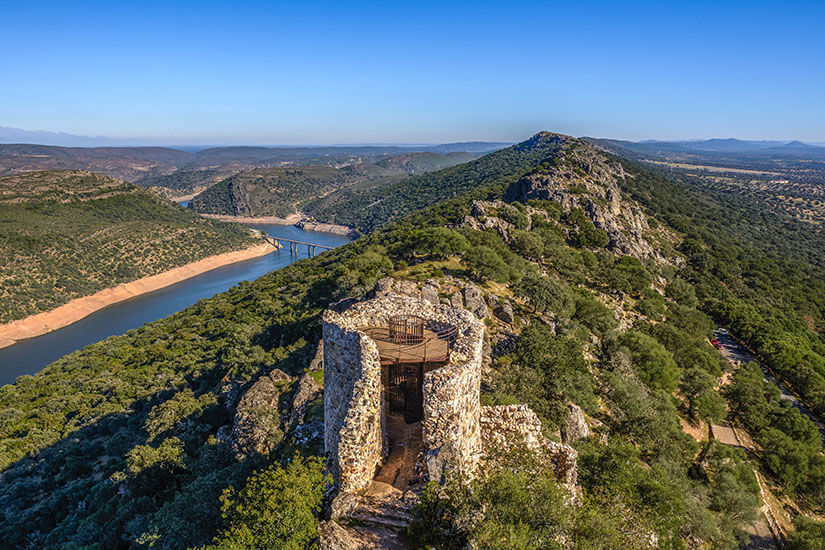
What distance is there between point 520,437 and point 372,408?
203 inches

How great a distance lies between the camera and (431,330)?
1482 cm

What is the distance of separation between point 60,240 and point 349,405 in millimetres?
124018

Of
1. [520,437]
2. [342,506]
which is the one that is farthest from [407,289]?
[342,506]

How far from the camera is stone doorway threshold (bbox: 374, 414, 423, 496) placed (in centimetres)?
1191

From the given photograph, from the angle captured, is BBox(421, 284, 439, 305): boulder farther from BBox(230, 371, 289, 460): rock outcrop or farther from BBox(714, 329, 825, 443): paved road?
BBox(714, 329, 825, 443): paved road

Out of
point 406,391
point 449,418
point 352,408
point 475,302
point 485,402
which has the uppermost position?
point 352,408

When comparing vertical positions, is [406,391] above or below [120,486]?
above

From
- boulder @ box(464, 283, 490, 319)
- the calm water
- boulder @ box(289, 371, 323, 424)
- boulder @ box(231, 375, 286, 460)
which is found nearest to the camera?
boulder @ box(231, 375, 286, 460)

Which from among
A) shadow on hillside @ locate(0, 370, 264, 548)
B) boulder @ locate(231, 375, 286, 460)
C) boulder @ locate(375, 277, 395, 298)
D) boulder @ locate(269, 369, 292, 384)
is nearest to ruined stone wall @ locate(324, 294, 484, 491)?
shadow on hillside @ locate(0, 370, 264, 548)

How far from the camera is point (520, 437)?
13.7 meters

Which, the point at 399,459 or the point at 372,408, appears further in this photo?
the point at 399,459

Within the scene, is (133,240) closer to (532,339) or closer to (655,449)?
(532,339)

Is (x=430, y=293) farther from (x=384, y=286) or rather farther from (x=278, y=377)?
(x=278, y=377)

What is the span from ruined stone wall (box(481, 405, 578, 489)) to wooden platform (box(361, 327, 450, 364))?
264 centimetres
